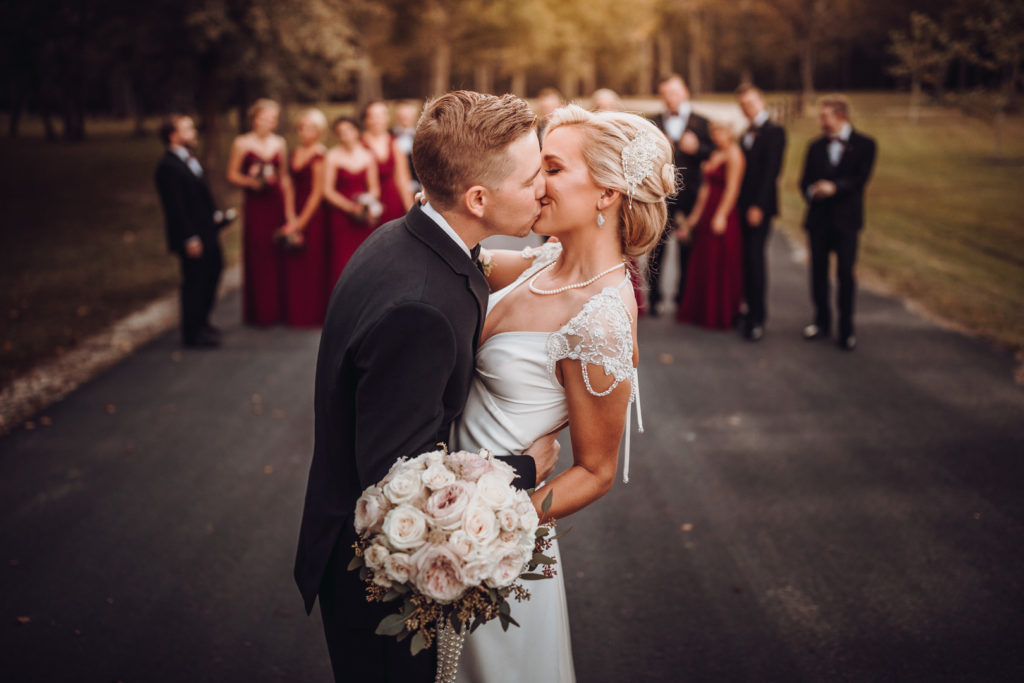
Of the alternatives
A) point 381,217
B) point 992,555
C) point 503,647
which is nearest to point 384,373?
point 503,647

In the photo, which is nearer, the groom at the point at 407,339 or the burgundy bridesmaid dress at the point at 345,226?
the groom at the point at 407,339

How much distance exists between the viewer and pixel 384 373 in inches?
81.5

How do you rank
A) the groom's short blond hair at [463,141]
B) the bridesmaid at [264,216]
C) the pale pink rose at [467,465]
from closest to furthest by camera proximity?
the pale pink rose at [467,465]
the groom's short blond hair at [463,141]
the bridesmaid at [264,216]

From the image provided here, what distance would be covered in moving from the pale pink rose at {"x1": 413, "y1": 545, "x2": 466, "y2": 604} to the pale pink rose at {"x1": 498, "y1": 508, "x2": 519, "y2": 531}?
15 cm

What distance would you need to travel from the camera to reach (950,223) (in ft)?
55.7

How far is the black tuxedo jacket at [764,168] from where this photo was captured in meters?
9.11

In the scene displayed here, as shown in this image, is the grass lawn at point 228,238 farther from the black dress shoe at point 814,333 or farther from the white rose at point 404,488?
the white rose at point 404,488

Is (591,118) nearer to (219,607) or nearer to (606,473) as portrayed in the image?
(606,473)

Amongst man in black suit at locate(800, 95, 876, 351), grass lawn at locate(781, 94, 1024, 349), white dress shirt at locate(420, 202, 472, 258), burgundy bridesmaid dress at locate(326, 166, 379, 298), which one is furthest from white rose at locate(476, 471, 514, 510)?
grass lawn at locate(781, 94, 1024, 349)

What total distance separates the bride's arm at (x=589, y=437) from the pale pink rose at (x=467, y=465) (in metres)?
0.38

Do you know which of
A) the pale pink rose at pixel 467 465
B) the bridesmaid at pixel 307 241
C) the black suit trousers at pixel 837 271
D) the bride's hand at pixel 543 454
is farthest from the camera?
the bridesmaid at pixel 307 241

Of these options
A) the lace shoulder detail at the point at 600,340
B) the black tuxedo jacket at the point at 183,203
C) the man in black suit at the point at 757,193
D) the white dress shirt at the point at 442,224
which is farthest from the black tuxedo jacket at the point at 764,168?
the white dress shirt at the point at 442,224

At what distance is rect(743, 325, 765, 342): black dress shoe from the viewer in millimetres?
9245

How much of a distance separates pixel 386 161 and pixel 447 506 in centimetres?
920
